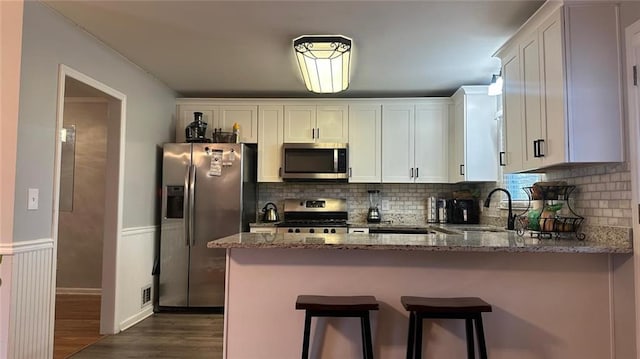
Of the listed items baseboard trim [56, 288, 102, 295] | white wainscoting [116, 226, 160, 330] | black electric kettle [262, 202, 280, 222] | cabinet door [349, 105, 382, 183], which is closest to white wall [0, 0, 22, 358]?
white wainscoting [116, 226, 160, 330]

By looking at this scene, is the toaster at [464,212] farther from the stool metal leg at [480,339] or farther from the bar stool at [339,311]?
the bar stool at [339,311]

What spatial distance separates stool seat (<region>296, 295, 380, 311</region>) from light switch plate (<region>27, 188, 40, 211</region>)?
71.0 inches

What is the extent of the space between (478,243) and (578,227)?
0.80m

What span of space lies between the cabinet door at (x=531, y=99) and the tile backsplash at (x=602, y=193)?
28 centimetres

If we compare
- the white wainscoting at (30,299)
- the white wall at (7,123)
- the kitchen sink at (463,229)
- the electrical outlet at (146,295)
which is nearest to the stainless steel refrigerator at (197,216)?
the electrical outlet at (146,295)

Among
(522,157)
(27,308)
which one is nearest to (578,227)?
(522,157)

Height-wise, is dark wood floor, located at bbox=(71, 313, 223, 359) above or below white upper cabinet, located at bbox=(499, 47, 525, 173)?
below

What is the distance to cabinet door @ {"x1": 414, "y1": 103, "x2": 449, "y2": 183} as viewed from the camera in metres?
4.66

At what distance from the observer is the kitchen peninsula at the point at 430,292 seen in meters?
2.27

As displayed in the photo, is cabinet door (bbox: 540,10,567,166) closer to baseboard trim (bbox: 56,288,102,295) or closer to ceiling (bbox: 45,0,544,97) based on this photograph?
ceiling (bbox: 45,0,544,97)

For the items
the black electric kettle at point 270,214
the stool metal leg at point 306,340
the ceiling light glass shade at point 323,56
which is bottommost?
the stool metal leg at point 306,340

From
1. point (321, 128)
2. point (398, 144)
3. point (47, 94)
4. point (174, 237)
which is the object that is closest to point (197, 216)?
point (174, 237)

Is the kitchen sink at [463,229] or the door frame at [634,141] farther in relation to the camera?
the kitchen sink at [463,229]

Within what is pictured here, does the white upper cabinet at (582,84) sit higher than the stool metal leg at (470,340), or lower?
higher
